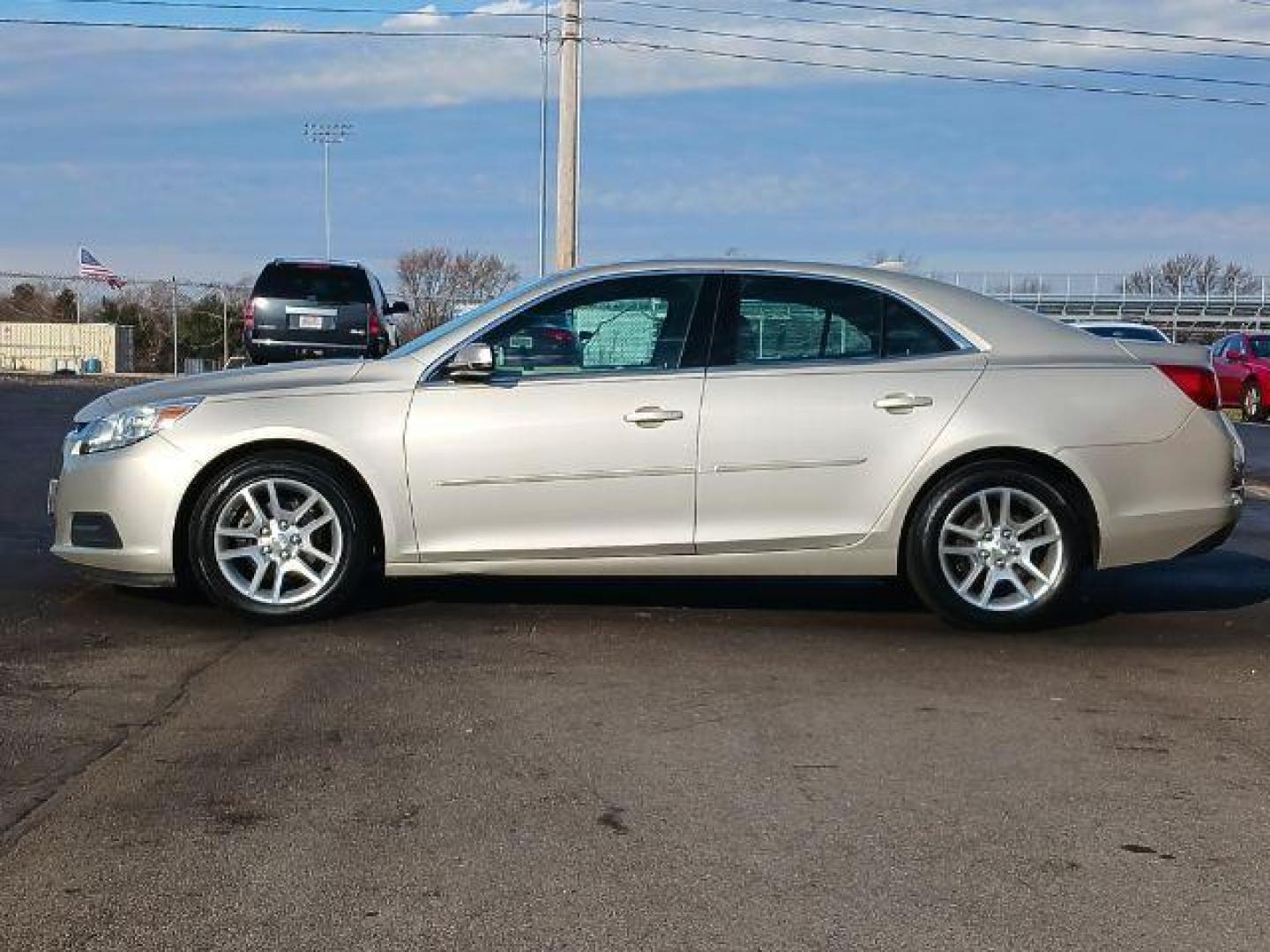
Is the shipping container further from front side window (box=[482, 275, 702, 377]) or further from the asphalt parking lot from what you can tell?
front side window (box=[482, 275, 702, 377])

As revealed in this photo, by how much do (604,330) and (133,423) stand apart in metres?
2.05

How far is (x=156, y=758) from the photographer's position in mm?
4688

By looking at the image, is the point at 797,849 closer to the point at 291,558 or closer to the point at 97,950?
the point at 97,950

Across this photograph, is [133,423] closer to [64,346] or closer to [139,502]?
[139,502]

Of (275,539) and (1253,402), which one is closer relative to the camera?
(275,539)

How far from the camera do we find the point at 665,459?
6.61 metres

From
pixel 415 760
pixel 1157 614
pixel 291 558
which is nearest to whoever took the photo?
pixel 415 760

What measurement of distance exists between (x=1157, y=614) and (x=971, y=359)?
63.8 inches

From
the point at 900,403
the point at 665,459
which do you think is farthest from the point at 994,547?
the point at 665,459

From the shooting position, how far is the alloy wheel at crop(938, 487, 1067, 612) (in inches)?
265

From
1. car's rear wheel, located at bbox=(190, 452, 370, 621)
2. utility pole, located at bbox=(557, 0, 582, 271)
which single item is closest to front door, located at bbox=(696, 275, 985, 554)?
car's rear wheel, located at bbox=(190, 452, 370, 621)

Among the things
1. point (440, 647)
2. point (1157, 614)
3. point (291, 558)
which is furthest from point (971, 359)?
point (291, 558)

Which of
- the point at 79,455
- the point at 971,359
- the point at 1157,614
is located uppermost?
the point at 971,359

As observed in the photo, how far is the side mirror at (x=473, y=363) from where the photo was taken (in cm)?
655
